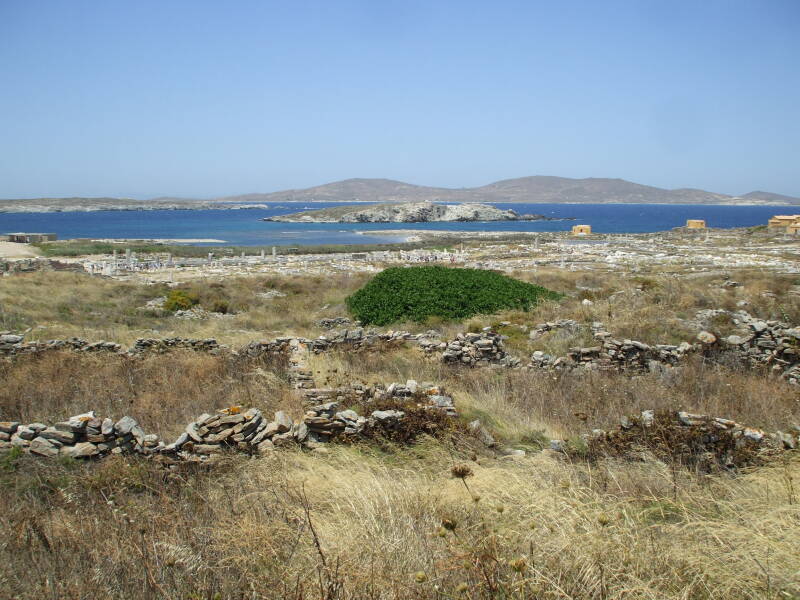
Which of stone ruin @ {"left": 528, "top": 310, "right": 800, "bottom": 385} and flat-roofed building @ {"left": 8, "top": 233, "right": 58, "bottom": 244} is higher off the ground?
flat-roofed building @ {"left": 8, "top": 233, "right": 58, "bottom": 244}

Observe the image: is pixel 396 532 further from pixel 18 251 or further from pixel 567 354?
pixel 18 251

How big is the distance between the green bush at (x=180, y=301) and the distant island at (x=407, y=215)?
373ft

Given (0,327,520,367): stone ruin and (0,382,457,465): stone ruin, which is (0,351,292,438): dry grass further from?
(0,382,457,465): stone ruin

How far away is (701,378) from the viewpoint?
339 inches

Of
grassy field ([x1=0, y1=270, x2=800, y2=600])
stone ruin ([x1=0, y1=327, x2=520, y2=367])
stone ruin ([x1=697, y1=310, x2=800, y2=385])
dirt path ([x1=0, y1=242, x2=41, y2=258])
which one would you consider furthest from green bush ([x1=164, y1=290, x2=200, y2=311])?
dirt path ([x1=0, y1=242, x2=41, y2=258])

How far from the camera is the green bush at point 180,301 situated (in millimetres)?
20531

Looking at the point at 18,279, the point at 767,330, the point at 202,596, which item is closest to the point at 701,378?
the point at 767,330

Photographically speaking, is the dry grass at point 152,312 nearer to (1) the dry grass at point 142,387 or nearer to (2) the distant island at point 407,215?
(1) the dry grass at point 142,387

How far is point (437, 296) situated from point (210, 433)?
35.5 feet

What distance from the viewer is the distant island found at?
136m

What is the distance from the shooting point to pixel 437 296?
52.3ft

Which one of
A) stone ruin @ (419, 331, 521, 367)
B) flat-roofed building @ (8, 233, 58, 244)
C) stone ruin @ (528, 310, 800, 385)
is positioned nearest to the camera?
stone ruin @ (528, 310, 800, 385)

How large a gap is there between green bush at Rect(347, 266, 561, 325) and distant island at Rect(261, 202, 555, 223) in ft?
388

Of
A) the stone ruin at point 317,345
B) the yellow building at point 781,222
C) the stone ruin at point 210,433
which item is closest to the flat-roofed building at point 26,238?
the stone ruin at point 317,345
